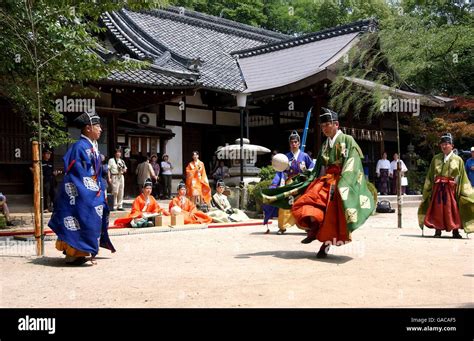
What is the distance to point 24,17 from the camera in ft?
32.7

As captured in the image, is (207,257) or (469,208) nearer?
(207,257)

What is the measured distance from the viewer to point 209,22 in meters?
25.8

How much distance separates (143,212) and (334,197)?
230 inches

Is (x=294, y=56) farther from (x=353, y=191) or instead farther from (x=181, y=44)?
(x=353, y=191)

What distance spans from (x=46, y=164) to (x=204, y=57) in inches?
392

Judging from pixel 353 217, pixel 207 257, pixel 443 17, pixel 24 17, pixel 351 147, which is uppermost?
pixel 443 17

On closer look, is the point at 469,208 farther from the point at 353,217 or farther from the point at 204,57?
the point at 204,57

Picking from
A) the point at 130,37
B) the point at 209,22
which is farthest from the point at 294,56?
the point at 130,37

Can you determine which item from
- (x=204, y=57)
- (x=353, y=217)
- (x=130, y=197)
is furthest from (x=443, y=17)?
(x=353, y=217)

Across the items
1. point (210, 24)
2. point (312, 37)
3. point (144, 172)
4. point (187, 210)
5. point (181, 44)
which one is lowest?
point (187, 210)

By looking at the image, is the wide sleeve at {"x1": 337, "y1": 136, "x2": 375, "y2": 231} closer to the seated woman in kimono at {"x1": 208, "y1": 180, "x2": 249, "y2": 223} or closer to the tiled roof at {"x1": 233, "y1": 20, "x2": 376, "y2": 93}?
the seated woman in kimono at {"x1": 208, "y1": 180, "x2": 249, "y2": 223}

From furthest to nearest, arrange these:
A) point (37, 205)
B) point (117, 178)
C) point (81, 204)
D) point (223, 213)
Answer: point (117, 178) → point (223, 213) → point (37, 205) → point (81, 204)

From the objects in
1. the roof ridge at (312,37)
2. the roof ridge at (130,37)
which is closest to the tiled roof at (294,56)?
the roof ridge at (312,37)

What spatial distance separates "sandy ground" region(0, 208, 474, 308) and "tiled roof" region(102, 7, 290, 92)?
25.7 ft
